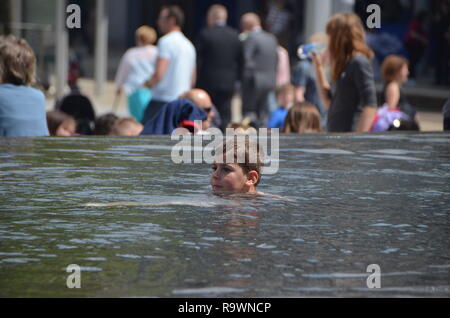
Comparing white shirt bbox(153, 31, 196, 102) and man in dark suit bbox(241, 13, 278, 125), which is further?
man in dark suit bbox(241, 13, 278, 125)

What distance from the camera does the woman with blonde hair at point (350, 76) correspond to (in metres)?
6.64

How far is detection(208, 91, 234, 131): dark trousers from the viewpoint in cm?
1188

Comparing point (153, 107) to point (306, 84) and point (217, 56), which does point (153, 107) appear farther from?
point (217, 56)

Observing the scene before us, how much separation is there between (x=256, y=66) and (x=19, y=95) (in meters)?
6.83

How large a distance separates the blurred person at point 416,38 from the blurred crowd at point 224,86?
8428 millimetres

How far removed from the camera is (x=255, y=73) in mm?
12391

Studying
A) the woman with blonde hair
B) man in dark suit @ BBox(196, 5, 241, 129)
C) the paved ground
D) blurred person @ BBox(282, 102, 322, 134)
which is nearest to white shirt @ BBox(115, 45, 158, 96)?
man in dark suit @ BBox(196, 5, 241, 129)

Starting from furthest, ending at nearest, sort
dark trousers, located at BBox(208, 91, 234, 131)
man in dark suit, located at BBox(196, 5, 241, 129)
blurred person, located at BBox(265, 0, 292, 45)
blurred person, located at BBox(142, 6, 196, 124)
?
blurred person, located at BBox(265, 0, 292, 45), dark trousers, located at BBox(208, 91, 234, 131), man in dark suit, located at BBox(196, 5, 241, 129), blurred person, located at BBox(142, 6, 196, 124)

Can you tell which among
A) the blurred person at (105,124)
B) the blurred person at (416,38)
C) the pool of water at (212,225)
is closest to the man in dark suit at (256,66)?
the blurred person at (105,124)

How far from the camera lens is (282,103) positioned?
10.5 meters

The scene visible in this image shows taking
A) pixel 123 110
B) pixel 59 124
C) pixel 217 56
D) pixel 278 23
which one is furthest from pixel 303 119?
pixel 278 23

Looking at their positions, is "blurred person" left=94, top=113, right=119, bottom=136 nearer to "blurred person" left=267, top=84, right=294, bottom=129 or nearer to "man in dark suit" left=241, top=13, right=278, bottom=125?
"blurred person" left=267, top=84, right=294, bottom=129

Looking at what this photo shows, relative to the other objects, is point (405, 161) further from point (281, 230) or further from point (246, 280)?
point (246, 280)

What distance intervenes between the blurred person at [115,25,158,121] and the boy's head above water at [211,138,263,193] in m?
6.84
